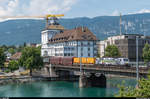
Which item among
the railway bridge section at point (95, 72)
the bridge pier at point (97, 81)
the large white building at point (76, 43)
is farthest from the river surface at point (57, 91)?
the large white building at point (76, 43)

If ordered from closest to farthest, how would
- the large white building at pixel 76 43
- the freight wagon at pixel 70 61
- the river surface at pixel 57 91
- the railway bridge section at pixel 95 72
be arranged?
the railway bridge section at pixel 95 72 → the river surface at pixel 57 91 → the freight wagon at pixel 70 61 → the large white building at pixel 76 43

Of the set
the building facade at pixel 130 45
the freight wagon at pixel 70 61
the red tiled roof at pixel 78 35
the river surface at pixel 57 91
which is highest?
the red tiled roof at pixel 78 35

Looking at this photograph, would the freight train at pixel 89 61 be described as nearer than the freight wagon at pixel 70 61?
Yes

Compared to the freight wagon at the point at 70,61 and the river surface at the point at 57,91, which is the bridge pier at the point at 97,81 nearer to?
the river surface at the point at 57,91

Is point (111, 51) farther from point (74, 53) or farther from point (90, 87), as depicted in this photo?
point (90, 87)

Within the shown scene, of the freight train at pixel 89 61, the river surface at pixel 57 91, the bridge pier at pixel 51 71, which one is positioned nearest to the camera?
the river surface at pixel 57 91

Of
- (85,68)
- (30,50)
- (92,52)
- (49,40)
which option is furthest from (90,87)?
(49,40)

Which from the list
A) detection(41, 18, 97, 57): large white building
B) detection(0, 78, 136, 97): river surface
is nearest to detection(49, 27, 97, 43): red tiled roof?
detection(41, 18, 97, 57): large white building

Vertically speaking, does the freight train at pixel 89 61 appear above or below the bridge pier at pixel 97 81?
above

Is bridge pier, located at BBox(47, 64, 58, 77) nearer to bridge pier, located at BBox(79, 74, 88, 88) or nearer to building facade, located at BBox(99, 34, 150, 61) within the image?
bridge pier, located at BBox(79, 74, 88, 88)

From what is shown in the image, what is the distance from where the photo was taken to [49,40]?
151875mm

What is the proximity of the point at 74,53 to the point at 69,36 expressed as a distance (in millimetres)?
10650

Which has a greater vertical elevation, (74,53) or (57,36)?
(57,36)

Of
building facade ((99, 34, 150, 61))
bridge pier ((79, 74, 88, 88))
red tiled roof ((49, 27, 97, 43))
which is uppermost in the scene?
red tiled roof ((49, 27, 97, 43))
